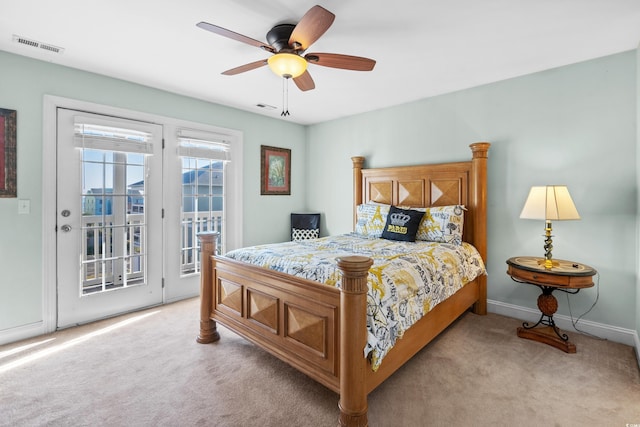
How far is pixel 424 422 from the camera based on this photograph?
1694 mm

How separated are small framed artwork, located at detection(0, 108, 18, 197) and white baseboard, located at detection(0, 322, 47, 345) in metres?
1.16

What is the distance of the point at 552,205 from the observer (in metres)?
2.50

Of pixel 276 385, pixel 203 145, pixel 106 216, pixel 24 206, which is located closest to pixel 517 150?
pixel 276 385

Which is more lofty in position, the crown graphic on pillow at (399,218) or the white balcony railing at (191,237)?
the crown graphic on pillow at (399,218)

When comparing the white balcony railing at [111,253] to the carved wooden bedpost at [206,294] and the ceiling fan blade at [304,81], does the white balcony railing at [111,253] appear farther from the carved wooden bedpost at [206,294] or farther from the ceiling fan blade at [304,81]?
the ceiling fan blade at [304,81]

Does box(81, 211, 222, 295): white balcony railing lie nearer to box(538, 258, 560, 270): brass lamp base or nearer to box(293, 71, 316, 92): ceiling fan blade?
box(293, 71, 316, 92): ceiling fan blade

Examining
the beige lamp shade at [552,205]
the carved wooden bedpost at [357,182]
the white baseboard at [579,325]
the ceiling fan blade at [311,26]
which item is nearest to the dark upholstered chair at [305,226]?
Answer: the carved wooden bedpost at [357,182]

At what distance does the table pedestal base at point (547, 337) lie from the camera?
2.46 m

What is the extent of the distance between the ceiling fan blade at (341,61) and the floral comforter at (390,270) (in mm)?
1431

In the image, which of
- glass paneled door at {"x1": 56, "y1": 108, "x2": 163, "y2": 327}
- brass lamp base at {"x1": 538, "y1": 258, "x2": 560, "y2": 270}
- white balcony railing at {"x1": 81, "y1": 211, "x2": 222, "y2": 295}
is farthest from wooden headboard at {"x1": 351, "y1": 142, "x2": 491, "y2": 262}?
white balcony railing at {"x1": 81, "y1": 211, "x2": 222, "y2": 295}

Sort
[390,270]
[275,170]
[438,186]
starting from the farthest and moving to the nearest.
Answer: [275,170] → [438,186] → [390,270]

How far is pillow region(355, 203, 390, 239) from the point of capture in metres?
3.56

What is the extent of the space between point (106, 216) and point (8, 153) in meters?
0.90

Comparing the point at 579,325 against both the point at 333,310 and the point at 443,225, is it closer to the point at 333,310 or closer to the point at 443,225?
the point at 443,225
